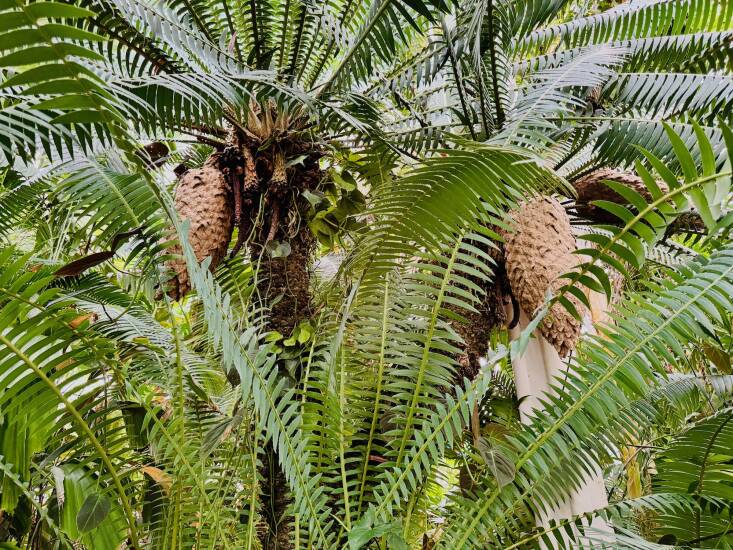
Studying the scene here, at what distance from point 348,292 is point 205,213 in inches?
16.4

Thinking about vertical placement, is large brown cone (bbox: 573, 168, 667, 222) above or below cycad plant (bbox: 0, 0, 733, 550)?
above

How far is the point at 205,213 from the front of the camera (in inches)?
60.0

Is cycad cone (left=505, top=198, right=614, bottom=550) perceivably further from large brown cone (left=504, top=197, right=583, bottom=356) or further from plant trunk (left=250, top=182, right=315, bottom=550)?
plant trunk (left=250, top=182, right=315, bottom=550)

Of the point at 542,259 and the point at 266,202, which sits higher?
the point at 266,202

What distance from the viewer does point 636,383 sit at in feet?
3.56

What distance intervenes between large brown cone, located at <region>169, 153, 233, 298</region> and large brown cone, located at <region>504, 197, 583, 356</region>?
28.5 inches

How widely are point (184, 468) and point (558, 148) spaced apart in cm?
126

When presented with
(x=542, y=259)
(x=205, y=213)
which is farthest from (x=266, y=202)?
(x=542, y=259)

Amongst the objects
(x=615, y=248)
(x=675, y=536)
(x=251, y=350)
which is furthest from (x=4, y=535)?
(x=675, y=536)

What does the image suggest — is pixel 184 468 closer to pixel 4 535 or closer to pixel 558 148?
pixel 4 535

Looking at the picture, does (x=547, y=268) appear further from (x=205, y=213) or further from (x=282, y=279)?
(x=205, y=213)

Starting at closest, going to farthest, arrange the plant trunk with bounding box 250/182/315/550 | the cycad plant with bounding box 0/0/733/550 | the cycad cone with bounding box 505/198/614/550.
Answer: the cycad plant with bounding box 0/0/733/550 < the cycad cone with bounding box 505/198/614/550 < the plant trunk with bounding box 250/182/315/550

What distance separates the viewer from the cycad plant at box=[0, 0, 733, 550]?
41.1 inches

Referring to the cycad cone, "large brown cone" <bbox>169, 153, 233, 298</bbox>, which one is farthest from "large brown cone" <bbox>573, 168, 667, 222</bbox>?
"large brown cone" <bbox>169, 153, 233, 298</bbox>
